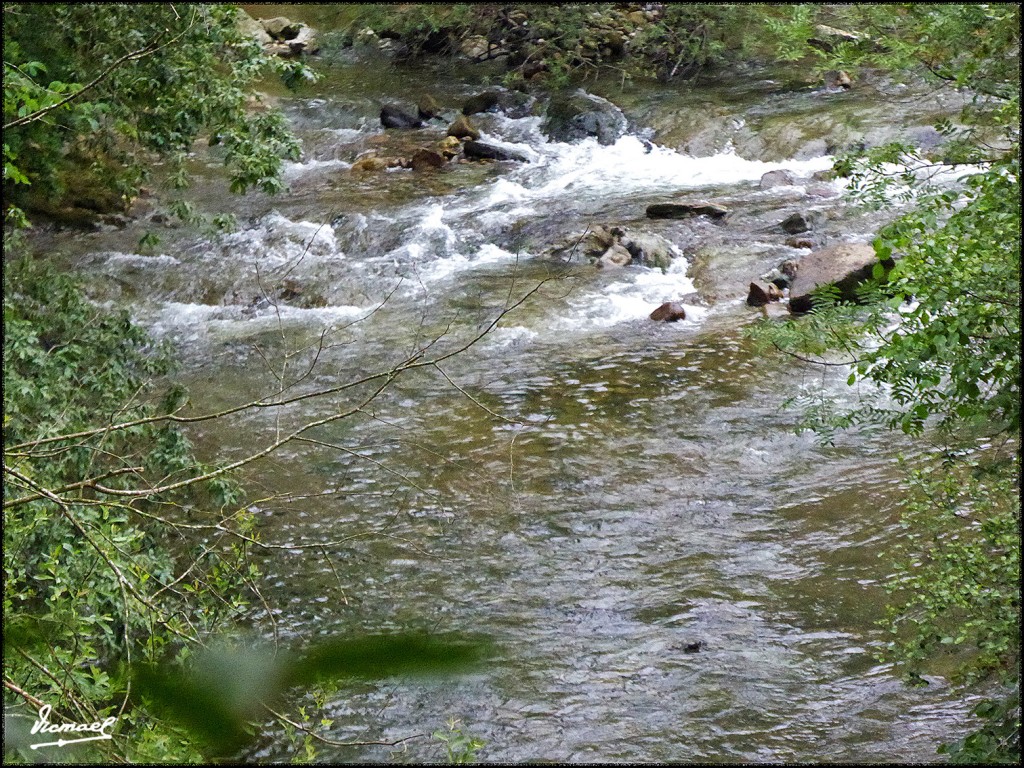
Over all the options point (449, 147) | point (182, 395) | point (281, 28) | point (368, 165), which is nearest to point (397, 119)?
point (449, 147)

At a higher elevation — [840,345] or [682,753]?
[840,345]

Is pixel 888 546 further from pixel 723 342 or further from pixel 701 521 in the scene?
pixel 723 342

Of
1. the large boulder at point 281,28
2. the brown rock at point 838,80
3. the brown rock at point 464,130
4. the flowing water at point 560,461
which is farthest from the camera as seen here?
the large boulder at point 281,28

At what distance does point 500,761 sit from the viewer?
5.04 m

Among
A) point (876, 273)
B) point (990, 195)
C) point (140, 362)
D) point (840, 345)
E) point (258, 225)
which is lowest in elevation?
point (258, 225)

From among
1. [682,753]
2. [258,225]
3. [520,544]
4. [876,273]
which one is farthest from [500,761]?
[258,225]

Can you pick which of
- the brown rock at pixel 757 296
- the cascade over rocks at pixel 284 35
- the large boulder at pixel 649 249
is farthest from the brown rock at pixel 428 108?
the brown rock at pixel 757 296

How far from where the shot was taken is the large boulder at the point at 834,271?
33.6 ft

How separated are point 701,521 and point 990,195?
12.3 feet

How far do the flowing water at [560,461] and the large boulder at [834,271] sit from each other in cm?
66

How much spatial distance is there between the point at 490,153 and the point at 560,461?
354 inches

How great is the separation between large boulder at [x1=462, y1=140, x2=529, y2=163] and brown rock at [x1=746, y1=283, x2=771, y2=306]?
19.6 feet

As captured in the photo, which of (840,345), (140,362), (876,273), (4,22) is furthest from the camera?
(140,362)

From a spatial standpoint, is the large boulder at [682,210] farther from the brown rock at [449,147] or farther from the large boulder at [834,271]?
the brown rock at [449,147]
